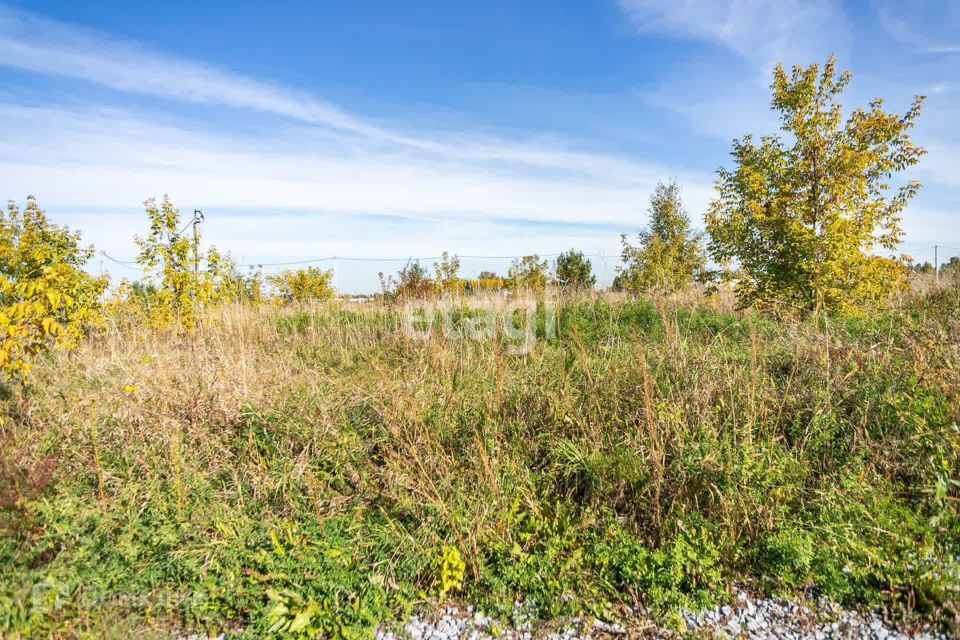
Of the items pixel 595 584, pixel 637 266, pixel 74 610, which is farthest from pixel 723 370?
pixel 637 266

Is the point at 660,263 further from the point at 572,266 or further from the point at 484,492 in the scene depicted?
the point at 484,492

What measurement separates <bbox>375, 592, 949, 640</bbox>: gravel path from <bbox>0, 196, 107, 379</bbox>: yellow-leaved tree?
3250mm

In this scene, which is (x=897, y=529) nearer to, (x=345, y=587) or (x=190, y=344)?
(x=345, y=587)

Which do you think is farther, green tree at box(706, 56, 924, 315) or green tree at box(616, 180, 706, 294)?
green tree at box(616, 180, 706, 294)

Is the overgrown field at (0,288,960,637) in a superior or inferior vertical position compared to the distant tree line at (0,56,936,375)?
inferior

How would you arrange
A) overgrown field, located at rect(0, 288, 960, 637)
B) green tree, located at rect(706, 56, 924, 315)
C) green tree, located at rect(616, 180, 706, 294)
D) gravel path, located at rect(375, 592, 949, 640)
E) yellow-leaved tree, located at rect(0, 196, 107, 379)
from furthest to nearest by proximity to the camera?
green tree, located at rect(616, 180, 706, 294) < green tree, located at rect(706, 56, 924, 315) < yellow-leaved tree, located at rect(0, 196, 107, 379) < overgrown field, located at rect(0, 288, 960, 637) < gravel path, located at rect(375, 592, 949, 640)

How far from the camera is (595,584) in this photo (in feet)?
8.31

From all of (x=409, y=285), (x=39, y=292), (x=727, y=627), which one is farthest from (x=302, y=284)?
(x=727, y=627)

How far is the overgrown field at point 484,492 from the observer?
2.43 metres

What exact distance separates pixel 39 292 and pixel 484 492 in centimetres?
363

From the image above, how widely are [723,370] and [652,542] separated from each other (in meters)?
1.73

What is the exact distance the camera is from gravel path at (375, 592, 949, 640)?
2.22 meters

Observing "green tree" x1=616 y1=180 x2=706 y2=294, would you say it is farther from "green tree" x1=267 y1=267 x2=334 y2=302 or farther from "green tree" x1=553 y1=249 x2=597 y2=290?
"green tree" x1=267 y1=267 x2=334 y2=302

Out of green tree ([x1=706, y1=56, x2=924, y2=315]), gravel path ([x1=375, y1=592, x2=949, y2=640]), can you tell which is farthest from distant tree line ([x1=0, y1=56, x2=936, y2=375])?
gravel path ([x1=375, y1=592, x2=949, y2=640])
